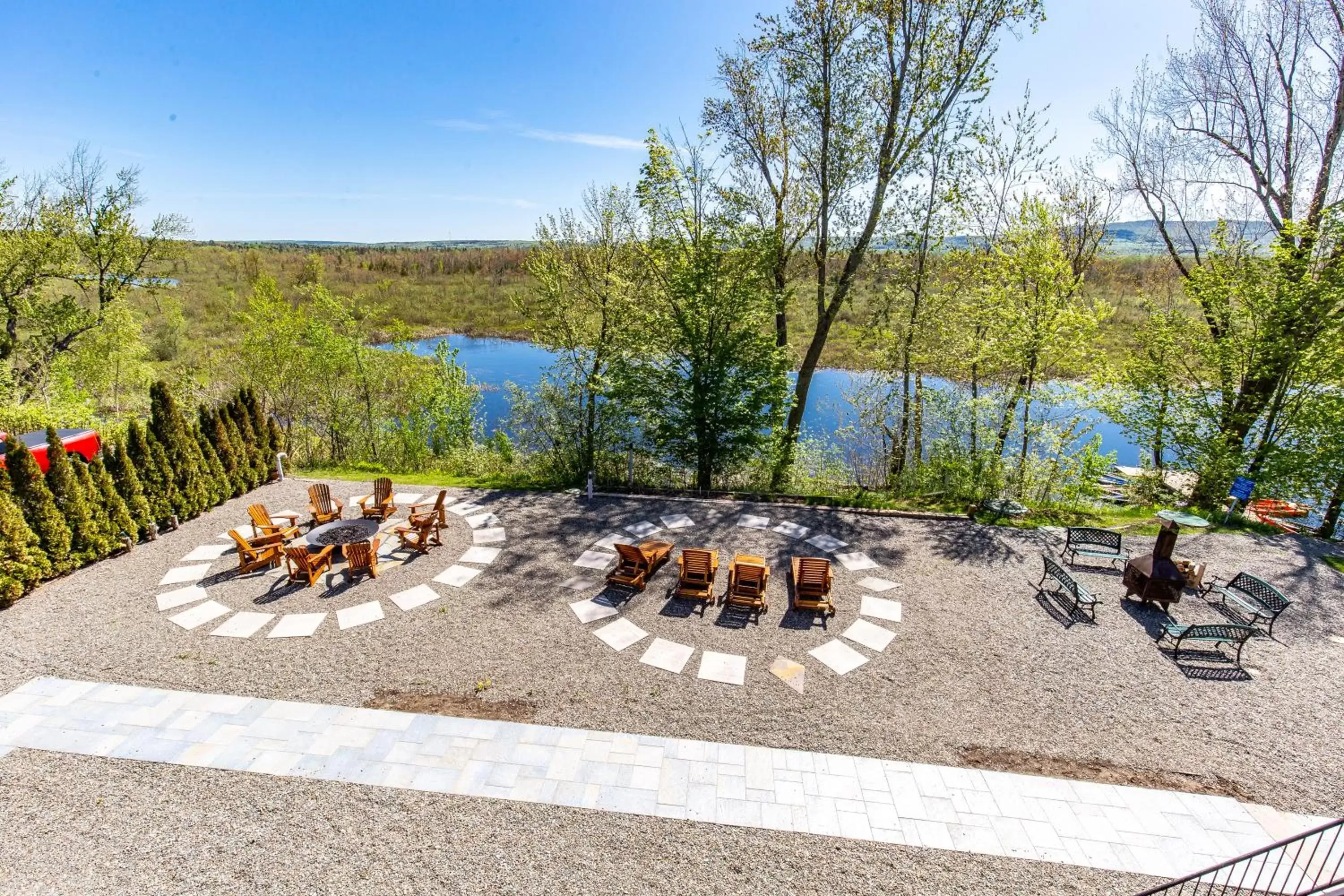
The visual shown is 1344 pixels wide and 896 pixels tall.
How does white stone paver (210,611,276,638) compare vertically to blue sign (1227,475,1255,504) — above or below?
below

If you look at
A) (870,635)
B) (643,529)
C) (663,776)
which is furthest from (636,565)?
(663,776)

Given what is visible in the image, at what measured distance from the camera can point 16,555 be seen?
320 inches

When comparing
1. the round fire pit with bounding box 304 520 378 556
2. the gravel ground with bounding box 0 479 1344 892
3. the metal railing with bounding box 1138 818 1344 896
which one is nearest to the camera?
the metal railing with bounding box 1138 818 1344 896

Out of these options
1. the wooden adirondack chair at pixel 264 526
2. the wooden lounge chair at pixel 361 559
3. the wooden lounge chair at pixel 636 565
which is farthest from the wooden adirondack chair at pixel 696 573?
the wooden adirondack chair at pixel 264 526

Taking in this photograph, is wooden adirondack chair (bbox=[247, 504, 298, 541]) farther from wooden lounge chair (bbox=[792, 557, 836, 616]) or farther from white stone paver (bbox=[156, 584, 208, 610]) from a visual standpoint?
wooden lounge chair (bbox=[792, 557, 836, 616])

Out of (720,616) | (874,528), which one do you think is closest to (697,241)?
(874,528)

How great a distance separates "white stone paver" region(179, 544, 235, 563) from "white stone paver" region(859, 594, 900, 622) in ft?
36.8

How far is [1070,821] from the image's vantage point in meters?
5.05

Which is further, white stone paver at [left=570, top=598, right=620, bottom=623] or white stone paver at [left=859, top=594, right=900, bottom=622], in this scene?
white stone paver at [left=859, top=594, right=900, bottom=622]

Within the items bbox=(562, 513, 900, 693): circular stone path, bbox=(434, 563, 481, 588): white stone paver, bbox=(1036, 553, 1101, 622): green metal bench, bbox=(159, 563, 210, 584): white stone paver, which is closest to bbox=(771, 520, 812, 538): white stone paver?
bbox=(562, 513, 900, 693): circular stone path

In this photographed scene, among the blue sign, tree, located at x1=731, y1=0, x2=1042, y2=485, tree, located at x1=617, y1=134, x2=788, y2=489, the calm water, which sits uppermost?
tree, located at x1=731, y1=0, x2=1042, y2=485

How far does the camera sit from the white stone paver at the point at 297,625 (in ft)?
25.0

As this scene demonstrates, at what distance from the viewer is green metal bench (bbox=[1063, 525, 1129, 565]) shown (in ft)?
33.0

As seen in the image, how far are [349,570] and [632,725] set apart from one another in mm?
6076
